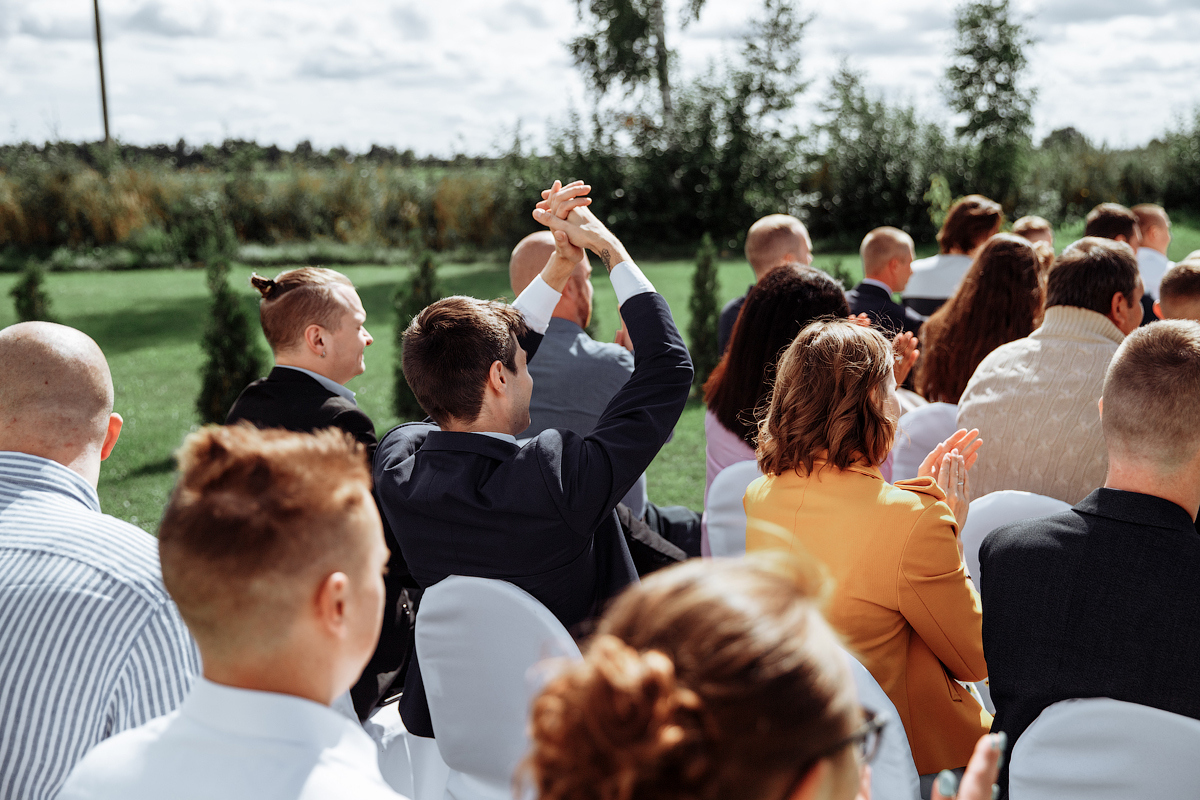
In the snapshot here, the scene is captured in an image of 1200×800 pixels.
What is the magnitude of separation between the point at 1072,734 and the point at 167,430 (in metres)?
8.10

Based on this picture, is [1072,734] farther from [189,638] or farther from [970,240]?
[970,240]

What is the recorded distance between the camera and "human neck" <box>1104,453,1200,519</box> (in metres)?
1.81

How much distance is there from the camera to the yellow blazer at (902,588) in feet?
6.49

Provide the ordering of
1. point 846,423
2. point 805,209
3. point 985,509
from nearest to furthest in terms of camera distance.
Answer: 1. point 846,423
2. point 985,509
3. point 805,209

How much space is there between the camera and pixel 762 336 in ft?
10.5

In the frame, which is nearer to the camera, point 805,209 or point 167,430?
point 167,430

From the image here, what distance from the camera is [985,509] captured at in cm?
251

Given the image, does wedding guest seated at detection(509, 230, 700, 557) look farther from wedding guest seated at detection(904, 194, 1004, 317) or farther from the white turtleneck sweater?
wedding guest seated at detection(904, 194, 1004, 317)

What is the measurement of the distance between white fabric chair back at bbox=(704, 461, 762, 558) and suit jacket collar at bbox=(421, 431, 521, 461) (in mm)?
928

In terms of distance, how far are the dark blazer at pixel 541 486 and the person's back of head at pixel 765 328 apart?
3.57 ft

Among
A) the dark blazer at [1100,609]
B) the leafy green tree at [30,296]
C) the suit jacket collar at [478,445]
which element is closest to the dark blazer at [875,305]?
the dark blazer at [1100,609]

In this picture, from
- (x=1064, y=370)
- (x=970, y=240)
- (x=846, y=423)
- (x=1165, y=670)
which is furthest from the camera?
(x=970, y=240)

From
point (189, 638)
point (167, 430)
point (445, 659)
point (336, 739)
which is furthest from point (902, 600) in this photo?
point (167, 430)

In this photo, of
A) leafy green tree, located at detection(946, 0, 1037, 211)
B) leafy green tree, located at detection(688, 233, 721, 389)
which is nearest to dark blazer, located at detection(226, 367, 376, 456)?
leafy green tree, located at detection(688, 233, 721, 389)
